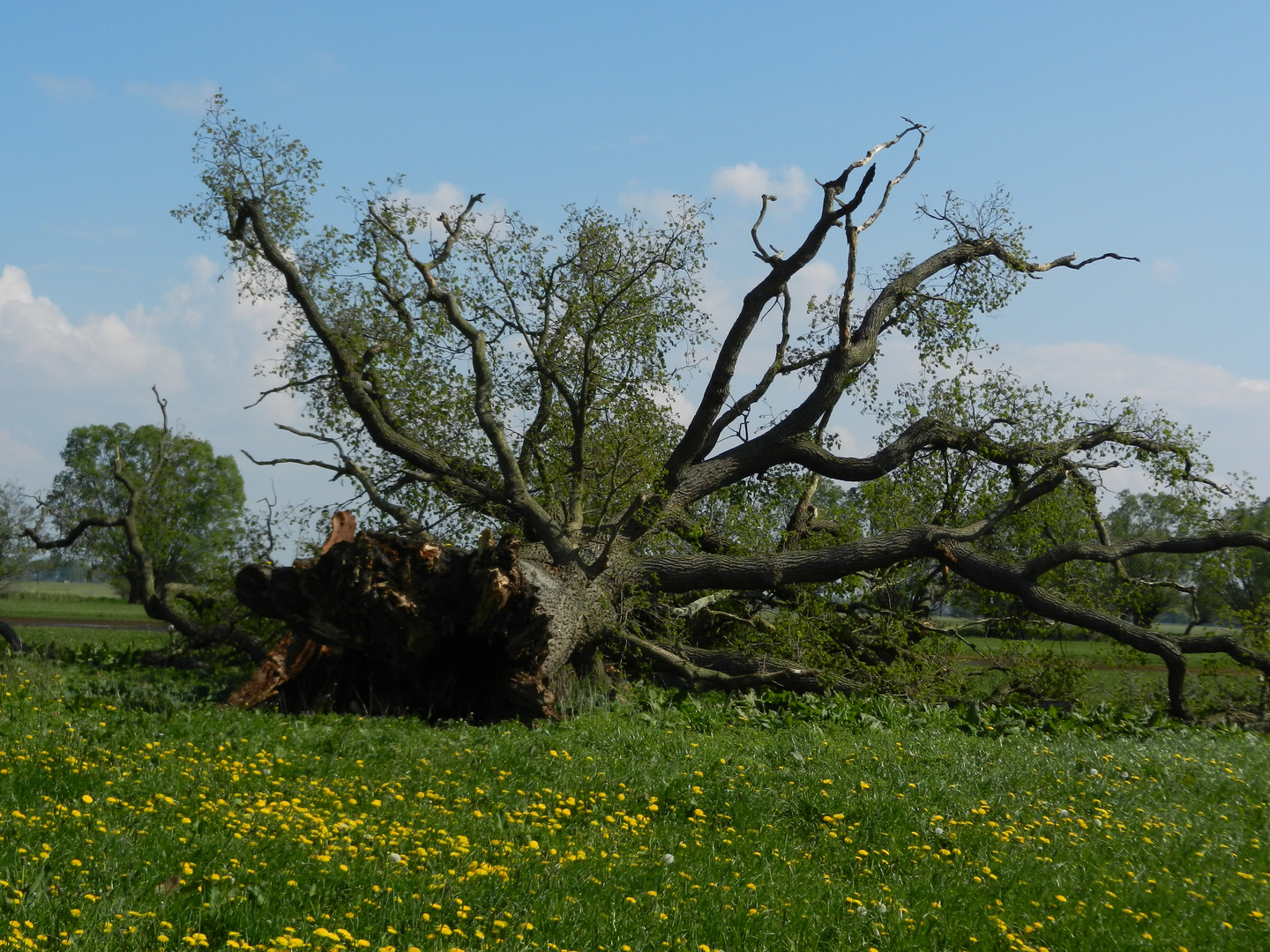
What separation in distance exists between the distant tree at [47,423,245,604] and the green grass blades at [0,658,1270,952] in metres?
8.86

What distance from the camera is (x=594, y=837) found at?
629cm

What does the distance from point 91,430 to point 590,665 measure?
2466 inches

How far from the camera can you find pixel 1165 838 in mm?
A: 6938

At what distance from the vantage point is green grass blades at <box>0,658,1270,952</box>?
4617 millimetres

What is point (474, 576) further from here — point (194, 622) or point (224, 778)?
point (194, 622)

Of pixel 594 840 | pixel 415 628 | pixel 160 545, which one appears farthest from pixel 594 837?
pixel 160 545

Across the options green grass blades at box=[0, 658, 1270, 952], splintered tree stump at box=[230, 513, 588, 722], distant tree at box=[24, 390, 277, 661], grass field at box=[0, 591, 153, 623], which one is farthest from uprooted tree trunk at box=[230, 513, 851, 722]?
grass field at box=[0, 591, 153, 623]

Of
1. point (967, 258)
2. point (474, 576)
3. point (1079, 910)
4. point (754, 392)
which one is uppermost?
point (967, 258)

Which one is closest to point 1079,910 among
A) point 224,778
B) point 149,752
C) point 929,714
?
point 224,778

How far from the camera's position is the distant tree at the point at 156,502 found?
69.1ft

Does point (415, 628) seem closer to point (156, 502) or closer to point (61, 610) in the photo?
point (156, 502)

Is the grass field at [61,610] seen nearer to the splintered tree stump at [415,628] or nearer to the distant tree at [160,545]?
the distant tree at [160,545]

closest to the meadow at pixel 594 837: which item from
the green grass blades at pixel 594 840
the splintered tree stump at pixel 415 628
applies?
the green grass blades at pixel 594 840

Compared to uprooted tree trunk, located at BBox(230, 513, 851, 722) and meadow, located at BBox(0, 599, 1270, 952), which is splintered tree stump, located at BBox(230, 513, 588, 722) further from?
meadow, located at BBox(0, 599, 1270, 952)
